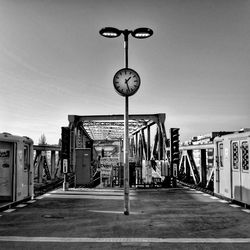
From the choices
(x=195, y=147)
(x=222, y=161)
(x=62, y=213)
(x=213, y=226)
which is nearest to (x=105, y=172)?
(x=195, y=147)

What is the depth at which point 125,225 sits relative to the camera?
731cm

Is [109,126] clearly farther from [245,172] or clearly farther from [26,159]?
[245,172]

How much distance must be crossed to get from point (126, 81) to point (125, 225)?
4028 millimetres

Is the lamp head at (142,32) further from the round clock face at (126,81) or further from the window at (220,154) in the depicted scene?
the window at (220,154)

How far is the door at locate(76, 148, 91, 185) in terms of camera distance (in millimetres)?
16312

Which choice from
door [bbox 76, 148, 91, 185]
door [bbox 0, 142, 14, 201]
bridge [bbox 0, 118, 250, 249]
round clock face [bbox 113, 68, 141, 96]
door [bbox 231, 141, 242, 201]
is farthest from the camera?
door [bbox 76, 148, 91, 185]

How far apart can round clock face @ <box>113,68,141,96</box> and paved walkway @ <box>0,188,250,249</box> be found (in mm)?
3476

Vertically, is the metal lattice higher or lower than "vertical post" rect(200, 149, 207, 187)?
higher

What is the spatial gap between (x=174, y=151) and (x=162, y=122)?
207cm

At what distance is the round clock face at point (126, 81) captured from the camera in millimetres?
9094

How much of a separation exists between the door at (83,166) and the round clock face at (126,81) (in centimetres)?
781

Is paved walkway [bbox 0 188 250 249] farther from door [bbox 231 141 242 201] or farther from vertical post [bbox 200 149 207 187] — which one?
vertical post [bbox 200 149 207 187]

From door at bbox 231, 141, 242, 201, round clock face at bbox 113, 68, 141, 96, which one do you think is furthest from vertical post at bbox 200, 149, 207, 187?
round clock face at bbox 113, 68, 141, 96

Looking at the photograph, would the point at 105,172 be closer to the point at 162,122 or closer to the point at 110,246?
the point at 162,122
